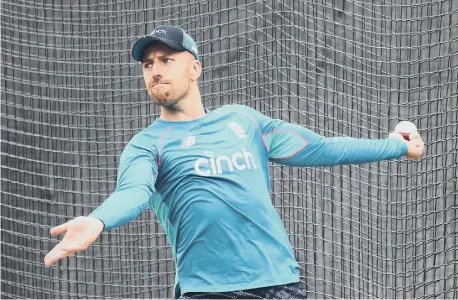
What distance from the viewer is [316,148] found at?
392cm

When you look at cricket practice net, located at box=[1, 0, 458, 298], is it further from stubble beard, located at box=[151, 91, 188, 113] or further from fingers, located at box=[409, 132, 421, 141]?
stubble beard, located at box=[151, 91, 188, 113]

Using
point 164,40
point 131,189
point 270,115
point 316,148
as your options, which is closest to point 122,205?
point 131,189

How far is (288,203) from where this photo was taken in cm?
637

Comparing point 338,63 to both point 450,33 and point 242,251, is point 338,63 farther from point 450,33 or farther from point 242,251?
point 242,251

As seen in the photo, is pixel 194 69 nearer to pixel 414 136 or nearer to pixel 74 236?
pixel 414 136

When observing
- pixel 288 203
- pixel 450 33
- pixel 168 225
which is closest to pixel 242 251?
pixel 168 225

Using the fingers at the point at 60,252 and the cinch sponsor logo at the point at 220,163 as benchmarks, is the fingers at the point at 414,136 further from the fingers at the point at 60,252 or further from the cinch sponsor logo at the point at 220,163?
the fingers at the point at 60,252

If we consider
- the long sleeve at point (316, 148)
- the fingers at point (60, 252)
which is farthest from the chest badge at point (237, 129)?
the fingers at point (60, 252)

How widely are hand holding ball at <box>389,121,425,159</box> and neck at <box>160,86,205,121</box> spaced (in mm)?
773

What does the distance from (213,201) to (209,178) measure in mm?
87

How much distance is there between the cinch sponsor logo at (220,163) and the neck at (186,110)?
20cm

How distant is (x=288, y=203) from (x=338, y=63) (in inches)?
37.7

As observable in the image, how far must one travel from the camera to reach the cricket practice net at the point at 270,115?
629cm

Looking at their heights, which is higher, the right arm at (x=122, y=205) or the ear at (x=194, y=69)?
the ear at (x=194, y=69)
